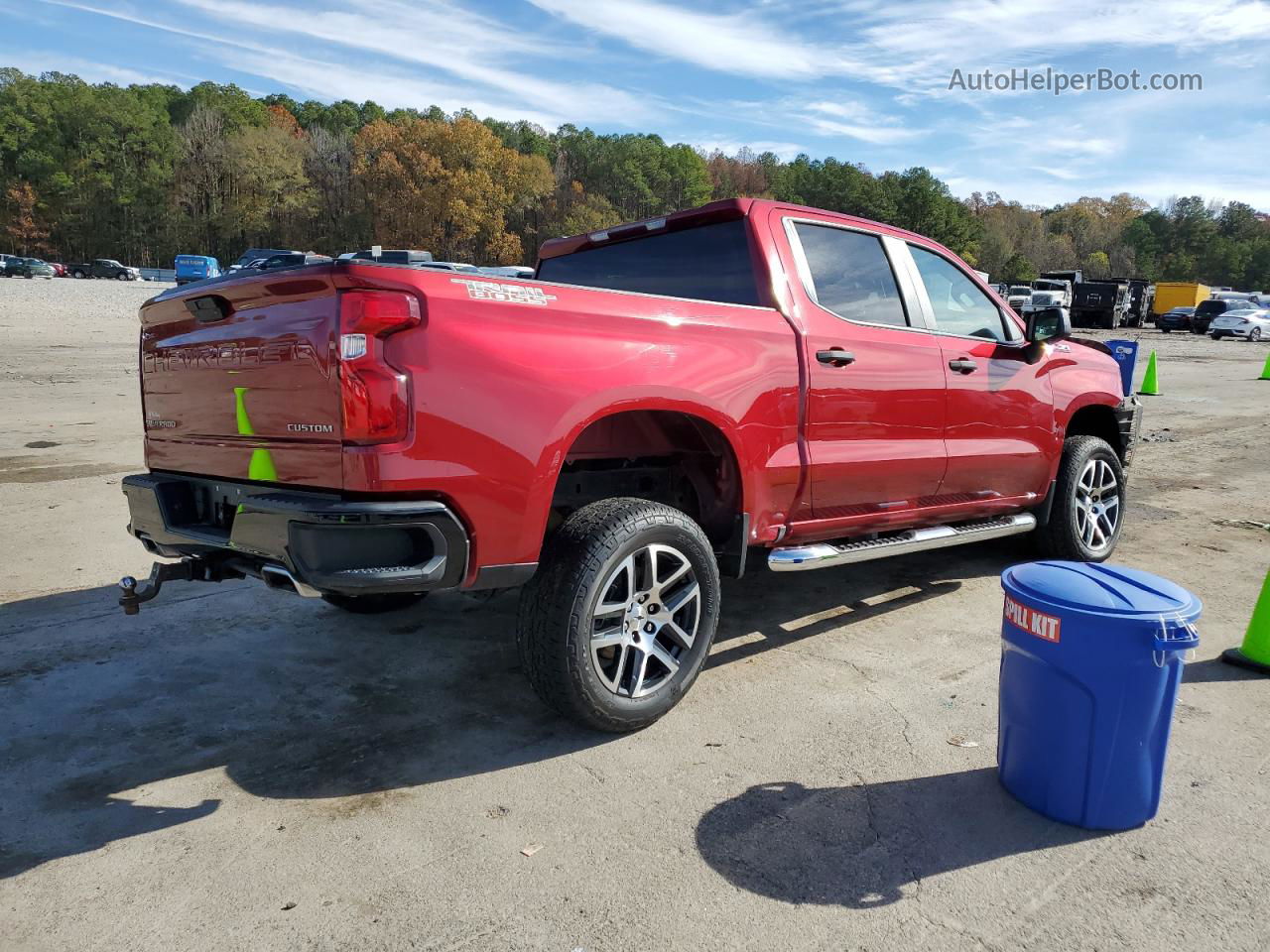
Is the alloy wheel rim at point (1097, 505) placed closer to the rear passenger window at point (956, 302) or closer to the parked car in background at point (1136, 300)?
the rear passenger window at point (956, 302)

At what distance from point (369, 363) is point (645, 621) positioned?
4.54ft

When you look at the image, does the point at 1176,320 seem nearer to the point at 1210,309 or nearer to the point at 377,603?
the point at 1210,309

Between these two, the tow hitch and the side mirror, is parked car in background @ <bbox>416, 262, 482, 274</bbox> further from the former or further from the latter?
the side mirror

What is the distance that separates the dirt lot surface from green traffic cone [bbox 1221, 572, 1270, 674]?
0.16 meters

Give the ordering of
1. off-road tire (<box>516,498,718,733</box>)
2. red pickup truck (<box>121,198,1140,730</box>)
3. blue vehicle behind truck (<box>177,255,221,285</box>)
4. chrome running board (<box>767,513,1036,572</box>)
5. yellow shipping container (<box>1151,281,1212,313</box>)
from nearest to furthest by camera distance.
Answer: red pickup truck (<box>121,198,1140,730</box>)
off-road tire (<box>516,498,718,733</box>)
chrome running board (<box>767,513,1036,572</box>)
blue vehicle behind truck (<box>177,255,221,285</box>)
yellow shipping container (<box>1151,281,1212,313</box>)

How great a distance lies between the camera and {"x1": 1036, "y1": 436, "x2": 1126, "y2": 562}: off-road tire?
5.34m

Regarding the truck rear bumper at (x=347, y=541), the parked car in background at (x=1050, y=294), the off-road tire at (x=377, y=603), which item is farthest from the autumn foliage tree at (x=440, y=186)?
the truck rear bumper at (x=347, y=541)

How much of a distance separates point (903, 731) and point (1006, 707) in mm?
592

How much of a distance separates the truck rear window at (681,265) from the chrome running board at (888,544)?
114cm

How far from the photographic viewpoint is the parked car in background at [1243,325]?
36562 millimetres

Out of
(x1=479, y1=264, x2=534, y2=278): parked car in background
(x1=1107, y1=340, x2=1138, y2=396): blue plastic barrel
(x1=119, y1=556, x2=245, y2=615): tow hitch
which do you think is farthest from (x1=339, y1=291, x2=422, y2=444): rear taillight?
(x1=1107, y1=340, x2=1138, y2=396): blue plastic barrel

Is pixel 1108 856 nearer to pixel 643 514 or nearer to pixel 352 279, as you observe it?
pixel 643 514

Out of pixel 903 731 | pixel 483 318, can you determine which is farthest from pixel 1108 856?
pixel 483 318

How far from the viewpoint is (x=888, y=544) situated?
13.8 ft
